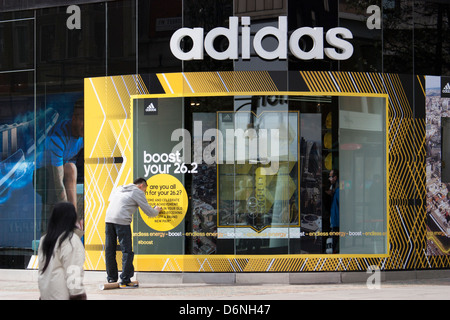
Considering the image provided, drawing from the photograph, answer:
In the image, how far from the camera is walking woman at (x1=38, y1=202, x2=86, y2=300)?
6984 mm

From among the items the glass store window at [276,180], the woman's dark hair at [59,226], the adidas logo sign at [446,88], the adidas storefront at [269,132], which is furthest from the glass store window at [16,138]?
the woman's dark hair at [59,226]

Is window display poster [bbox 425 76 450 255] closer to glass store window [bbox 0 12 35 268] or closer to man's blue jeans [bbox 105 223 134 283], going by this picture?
man's blue jeans [bbox 105 223 134 283]

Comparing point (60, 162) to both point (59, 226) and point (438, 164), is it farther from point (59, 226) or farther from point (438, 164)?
point (59, 226)

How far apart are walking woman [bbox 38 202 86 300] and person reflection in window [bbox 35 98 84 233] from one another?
7.78 m

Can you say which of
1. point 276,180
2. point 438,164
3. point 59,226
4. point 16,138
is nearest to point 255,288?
point 276,180

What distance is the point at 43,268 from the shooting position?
23.1 feet

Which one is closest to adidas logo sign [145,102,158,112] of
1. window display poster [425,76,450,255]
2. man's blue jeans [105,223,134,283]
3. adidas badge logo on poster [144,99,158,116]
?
adidas badge logo on poster [144,99,158,116]

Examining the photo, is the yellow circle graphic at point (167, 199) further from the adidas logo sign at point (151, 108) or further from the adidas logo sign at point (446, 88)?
the adidas logo sign at point (446, 88)

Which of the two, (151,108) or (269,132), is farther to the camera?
(151,108)

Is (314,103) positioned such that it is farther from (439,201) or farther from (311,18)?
(439,201)

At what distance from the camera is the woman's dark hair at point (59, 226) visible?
23.2 feet

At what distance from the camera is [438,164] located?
579 inches

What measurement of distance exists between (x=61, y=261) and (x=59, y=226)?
32cm
